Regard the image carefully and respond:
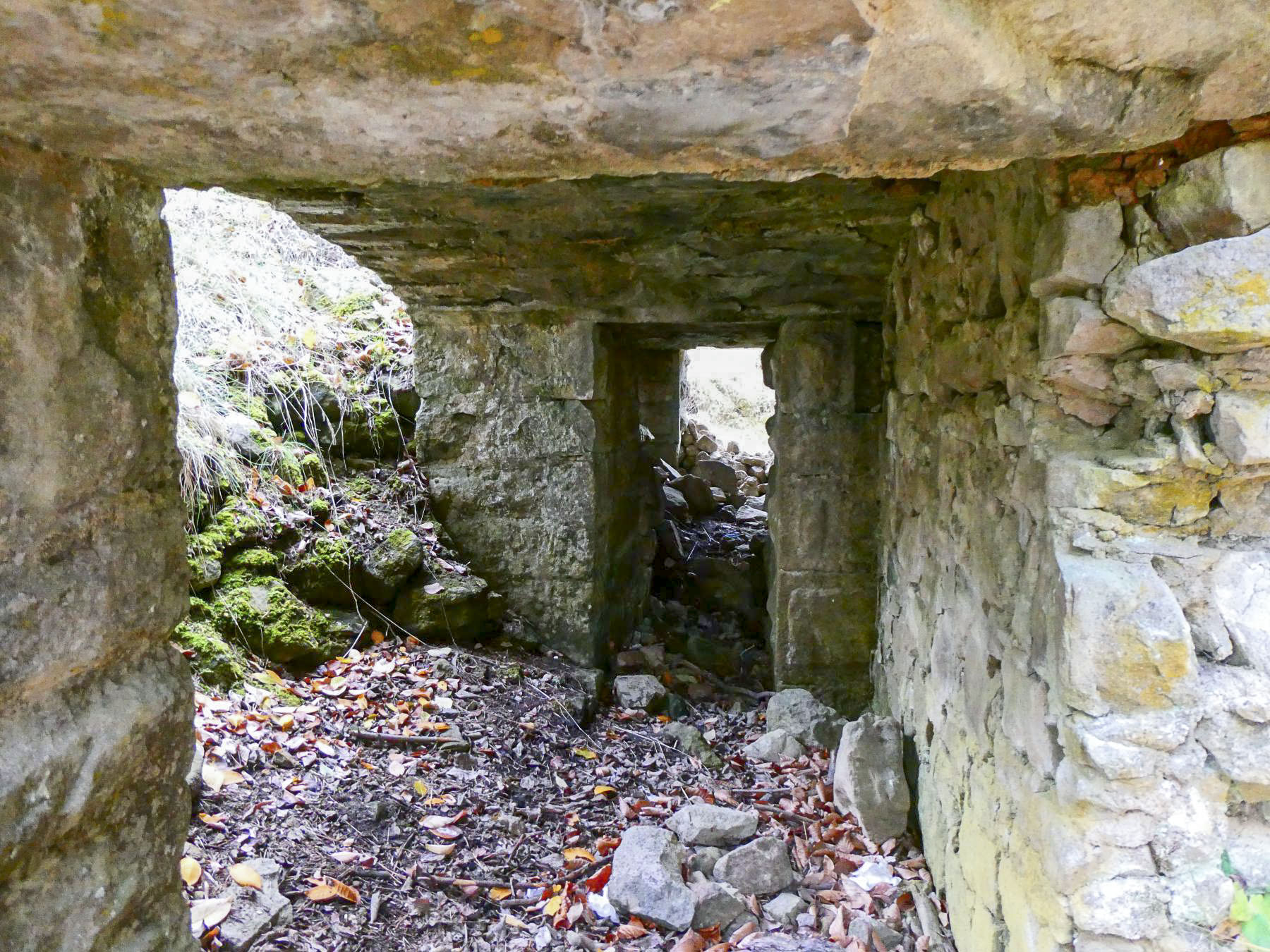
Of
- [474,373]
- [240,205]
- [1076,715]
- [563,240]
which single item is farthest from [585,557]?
[240,205]

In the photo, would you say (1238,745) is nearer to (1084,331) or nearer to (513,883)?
(1084,331)

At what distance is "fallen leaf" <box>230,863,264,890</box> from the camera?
208 centimetres

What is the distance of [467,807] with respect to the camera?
106 inches

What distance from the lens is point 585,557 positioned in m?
3.69

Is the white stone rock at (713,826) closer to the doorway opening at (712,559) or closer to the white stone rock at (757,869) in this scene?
the white stone rock at (757,869)

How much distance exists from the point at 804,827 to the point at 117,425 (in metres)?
2.44

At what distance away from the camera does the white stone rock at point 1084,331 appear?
1.27 meters

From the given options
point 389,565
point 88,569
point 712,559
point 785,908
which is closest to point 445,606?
point 389,565

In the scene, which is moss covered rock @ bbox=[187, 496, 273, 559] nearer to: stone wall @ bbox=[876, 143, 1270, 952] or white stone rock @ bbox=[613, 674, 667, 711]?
white stone rock @ bbox=[613, 674, 667, 711]

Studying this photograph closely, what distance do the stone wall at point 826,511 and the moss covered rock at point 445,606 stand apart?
4.51 ft

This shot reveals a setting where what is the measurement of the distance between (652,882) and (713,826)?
38 cm

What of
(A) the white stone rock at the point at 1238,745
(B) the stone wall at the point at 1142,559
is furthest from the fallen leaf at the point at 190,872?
(A) the white stone rock at the point at 1238,745

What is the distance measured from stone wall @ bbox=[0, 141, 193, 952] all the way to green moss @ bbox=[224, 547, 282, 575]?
1.93 metres

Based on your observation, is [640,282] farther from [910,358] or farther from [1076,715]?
[1076,715]
